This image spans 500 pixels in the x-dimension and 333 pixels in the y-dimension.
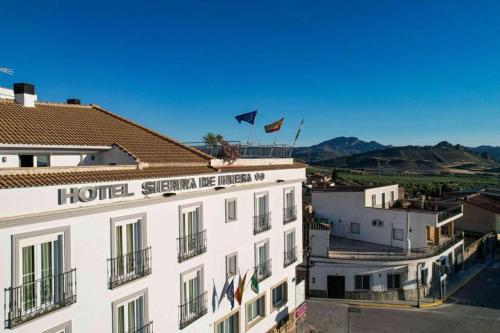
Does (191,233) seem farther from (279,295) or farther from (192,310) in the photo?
(279,295)

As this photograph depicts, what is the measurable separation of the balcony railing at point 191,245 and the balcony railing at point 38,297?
5.54 meters

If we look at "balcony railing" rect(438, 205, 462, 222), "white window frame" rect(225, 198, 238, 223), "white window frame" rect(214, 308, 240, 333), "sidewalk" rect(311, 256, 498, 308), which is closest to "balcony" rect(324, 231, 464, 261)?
"balcony railing" rect(438, 205, 462, 222)

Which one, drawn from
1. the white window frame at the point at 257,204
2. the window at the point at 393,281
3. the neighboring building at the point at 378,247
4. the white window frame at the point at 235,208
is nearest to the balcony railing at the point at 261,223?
the white window frame at the point at 257,204

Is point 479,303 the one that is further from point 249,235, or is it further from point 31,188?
point 31,188

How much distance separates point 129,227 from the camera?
1558 centimetres

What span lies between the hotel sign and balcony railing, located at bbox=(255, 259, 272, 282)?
552 centimetres

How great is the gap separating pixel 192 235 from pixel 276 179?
8219mm

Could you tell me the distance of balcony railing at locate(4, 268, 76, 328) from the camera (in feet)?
37.6

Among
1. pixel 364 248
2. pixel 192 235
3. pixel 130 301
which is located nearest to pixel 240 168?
pixel 192 235

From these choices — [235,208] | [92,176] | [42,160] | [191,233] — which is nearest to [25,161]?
[42,160]

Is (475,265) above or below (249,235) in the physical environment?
below

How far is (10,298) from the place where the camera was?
11430 mm

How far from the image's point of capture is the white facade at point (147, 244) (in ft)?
38.9

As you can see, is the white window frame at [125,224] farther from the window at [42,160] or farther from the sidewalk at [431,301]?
the sidewalk at [431,301]
